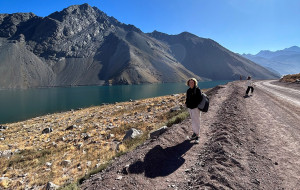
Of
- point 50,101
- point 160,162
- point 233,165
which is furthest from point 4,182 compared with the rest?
point 50,101

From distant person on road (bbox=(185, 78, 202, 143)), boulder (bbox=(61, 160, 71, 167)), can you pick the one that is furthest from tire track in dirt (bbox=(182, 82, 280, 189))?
boulder (bbox=(61, 160, 71, 167))

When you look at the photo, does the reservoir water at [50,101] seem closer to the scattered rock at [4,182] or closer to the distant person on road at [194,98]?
the scattered rock at [4,182]

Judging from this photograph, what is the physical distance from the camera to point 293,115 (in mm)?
11266

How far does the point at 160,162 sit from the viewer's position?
606 cm

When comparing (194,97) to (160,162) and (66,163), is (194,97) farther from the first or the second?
(66,163)

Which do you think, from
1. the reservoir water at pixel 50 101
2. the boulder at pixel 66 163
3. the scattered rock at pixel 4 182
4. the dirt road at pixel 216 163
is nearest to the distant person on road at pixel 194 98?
the dirt road at pixel 216 163

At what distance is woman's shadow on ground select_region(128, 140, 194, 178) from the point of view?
5.61m

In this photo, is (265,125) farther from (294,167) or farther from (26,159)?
(26,159)

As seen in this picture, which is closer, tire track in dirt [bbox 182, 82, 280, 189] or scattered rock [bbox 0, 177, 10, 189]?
tire track in dirt [bbox 182, 82, 280, 189]

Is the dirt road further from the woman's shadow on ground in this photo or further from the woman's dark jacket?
the woman's dark jacket

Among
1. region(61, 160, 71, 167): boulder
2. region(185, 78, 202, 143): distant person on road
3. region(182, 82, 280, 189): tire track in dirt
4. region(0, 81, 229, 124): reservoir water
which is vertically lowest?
region(0, 81, 229, 124): reservoir water

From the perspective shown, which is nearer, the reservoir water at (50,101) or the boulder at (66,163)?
the boulder at (66,163)

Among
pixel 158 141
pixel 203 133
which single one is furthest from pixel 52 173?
pixel 203 133

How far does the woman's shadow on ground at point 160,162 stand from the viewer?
561 cm
